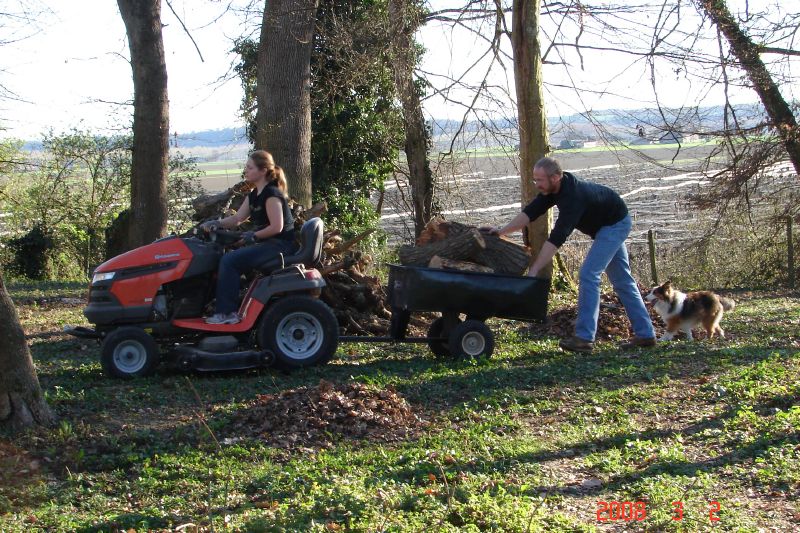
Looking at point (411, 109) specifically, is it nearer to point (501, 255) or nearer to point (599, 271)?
point (501, 255)

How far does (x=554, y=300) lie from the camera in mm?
13930

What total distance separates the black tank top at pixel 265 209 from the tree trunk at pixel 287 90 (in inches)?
196

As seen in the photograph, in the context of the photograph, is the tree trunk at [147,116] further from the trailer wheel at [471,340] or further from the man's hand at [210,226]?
the trailer wheel at [471,340]

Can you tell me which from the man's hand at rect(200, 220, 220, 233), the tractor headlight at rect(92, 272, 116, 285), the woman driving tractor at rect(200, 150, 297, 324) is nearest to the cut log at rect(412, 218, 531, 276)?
the woman driving tractor at rect(200, 150, 297, 324)

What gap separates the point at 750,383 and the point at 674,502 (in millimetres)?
3077

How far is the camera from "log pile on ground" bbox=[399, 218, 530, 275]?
9.27m

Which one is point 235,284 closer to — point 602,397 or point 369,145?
point 602,397

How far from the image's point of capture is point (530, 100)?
1410 cm

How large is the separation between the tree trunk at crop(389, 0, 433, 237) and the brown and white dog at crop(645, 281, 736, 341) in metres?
7.87

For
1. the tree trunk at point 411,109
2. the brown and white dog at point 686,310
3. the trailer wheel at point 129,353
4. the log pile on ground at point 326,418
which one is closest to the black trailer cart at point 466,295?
the log pile on ground at point 326,418

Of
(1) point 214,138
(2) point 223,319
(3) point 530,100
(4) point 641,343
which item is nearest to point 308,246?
(2) point 223,319

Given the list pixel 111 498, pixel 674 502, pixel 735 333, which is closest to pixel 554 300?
pixel 735 333

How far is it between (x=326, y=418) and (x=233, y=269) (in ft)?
7.48

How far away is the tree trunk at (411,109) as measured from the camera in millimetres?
16484
